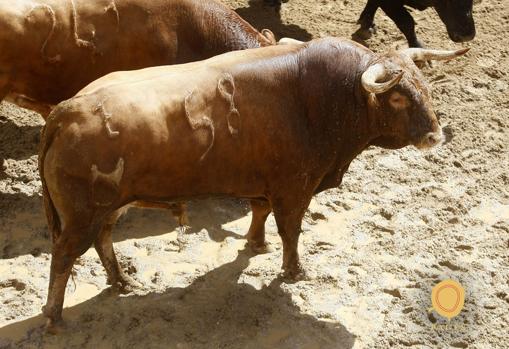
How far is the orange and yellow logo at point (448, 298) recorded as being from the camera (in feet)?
18.9

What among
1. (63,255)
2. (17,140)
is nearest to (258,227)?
(63,255)

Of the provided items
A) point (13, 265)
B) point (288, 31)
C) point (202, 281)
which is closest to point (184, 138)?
point (202, 281)

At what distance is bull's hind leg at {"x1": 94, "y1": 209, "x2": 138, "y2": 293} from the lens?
559 cm

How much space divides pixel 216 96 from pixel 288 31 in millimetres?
4472

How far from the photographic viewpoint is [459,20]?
29.0 feet

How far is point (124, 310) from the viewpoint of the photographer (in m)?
5.66

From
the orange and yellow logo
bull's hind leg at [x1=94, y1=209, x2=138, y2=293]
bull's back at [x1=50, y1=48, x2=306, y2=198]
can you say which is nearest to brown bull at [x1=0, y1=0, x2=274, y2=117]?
bull's back at [x1=50, y1=48, x2=306, y2=198]

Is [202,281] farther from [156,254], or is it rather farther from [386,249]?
[386,249]

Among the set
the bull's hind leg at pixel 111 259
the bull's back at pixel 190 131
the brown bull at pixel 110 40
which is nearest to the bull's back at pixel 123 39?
the brown bull at pixel 110 40

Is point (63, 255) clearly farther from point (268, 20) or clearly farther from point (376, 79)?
point (268, 20)

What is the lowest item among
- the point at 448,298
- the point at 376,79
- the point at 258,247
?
the point at 448,298

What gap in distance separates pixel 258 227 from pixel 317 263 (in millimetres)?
531

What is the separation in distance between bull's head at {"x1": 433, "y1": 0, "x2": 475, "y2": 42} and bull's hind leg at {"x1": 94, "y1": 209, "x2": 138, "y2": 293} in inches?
188

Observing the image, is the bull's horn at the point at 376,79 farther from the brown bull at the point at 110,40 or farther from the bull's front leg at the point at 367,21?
the bull's front leg at the point at 367,21
